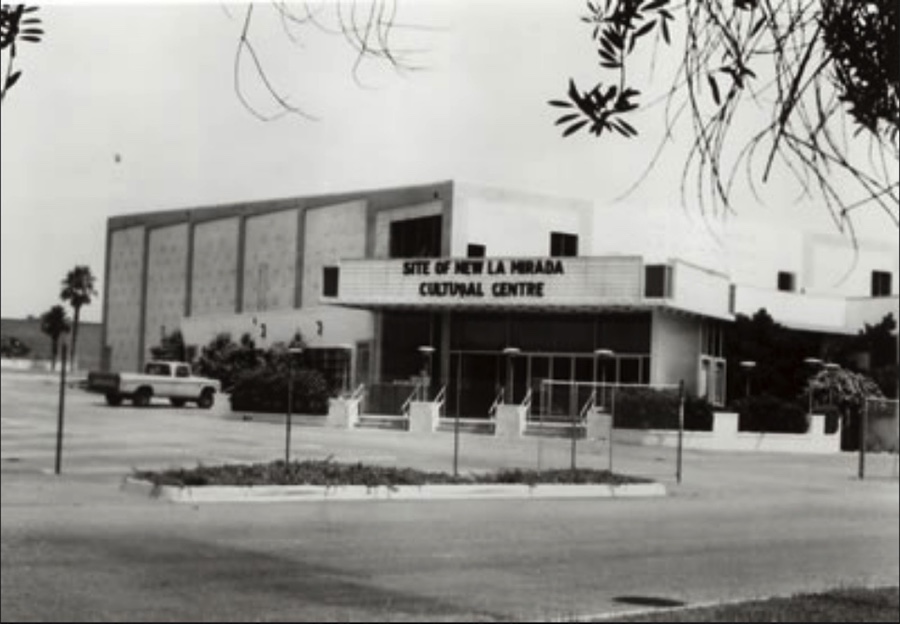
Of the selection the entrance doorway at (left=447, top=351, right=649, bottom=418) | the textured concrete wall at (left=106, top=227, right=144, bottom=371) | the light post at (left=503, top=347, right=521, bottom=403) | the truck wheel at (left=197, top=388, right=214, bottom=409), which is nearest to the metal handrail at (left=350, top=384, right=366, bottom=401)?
the entrance doorway at (left=447, top=351, right=649, bottom=418)

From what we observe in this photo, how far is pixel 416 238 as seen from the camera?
48062 millimetres

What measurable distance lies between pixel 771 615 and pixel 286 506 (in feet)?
29.5

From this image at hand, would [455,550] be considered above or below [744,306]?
below

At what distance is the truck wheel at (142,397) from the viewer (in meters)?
44.4

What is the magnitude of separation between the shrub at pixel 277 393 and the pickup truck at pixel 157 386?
6.15 metres

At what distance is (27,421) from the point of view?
117 ft

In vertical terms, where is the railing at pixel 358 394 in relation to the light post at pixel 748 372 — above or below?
below

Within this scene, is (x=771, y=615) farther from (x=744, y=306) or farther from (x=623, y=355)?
(x=744, y=306)

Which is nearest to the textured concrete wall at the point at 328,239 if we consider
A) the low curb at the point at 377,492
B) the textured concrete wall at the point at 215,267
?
the textured concrete wall at the point at 215,267

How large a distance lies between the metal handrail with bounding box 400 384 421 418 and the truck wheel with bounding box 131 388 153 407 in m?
9.95

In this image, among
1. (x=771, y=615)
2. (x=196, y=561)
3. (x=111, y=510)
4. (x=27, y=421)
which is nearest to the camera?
(x=771, y=615)

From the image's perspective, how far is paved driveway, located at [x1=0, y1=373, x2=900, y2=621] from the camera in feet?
39.0

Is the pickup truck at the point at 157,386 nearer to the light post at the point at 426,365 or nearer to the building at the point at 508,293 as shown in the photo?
the building at the point at 508,293

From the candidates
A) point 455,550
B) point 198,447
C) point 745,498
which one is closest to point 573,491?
point 745,498
